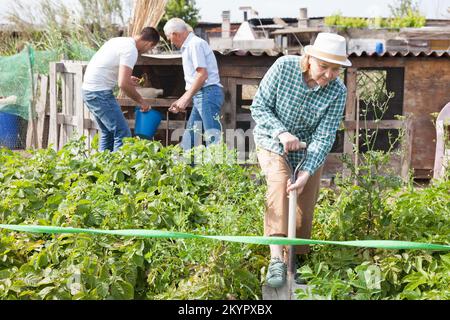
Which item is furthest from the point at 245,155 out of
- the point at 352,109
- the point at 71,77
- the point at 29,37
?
the point at 29,37

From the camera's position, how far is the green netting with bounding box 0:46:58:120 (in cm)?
1303

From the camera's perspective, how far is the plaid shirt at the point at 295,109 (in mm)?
4930

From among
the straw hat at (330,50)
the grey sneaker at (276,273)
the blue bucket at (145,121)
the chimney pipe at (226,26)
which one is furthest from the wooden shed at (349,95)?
the chimney pipe at (226,26)

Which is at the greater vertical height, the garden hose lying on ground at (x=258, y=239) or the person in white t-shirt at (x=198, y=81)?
the person in white t-shirt at (x=198, y=81)

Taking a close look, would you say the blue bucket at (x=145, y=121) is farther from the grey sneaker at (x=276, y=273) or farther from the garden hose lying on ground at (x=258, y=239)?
the grey sneaker at (x=276, y=273)

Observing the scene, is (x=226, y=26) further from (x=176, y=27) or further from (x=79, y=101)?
(x=176, y=27)

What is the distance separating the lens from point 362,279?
4.47m

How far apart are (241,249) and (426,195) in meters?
1.51

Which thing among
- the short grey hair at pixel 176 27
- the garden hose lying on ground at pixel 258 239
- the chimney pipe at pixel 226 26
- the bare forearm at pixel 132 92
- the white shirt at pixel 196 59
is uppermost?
the chimney pipe at pixel 226 26

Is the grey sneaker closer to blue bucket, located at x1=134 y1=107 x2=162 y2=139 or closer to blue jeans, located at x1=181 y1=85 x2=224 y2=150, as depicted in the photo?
blue jeans, located at x1=181 y1=85 x2=224 y2=150

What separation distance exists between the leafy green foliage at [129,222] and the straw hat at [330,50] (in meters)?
1.01

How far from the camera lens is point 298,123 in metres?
5.07
